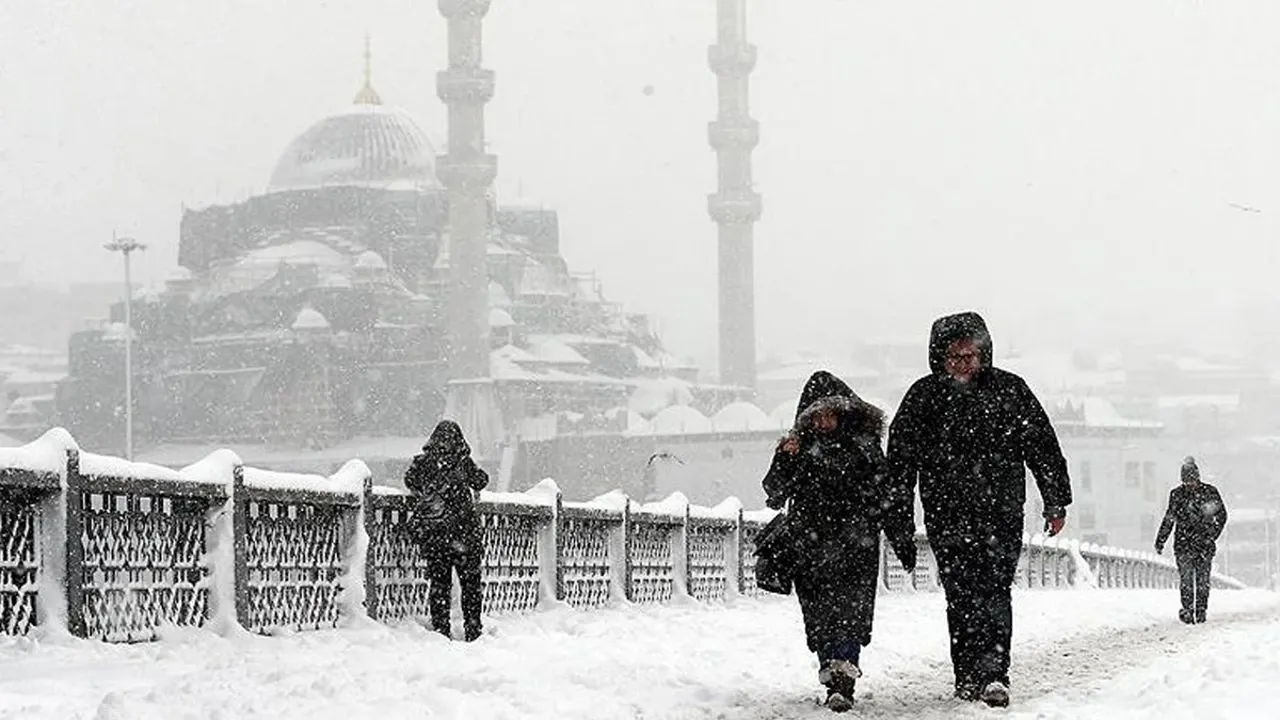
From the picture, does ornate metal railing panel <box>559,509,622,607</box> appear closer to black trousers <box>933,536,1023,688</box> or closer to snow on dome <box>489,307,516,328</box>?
black trousers <box>933,536,1023,688</box>

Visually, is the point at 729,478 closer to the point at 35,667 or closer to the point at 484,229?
the point at 484,229

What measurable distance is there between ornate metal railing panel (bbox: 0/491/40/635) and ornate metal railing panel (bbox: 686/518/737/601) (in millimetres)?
7621

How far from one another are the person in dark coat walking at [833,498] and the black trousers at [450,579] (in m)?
3.26

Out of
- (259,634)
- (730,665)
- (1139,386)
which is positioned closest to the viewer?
(730,665)

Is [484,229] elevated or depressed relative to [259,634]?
elevated

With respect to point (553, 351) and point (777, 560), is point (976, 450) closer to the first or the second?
point (777, 560)

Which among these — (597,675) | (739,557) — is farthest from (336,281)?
(597,675)

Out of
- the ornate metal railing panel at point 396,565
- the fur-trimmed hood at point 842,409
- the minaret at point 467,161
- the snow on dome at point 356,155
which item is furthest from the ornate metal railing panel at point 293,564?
the snow on dome at point 356,155

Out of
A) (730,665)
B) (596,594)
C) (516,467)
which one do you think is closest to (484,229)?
(516,467)

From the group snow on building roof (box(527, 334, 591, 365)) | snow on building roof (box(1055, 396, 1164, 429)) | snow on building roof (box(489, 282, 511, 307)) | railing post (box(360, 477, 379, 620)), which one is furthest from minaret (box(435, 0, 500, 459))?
railing post (box(360, 477, 379, 620))

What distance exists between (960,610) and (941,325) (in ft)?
3.26

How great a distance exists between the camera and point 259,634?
8.55 m

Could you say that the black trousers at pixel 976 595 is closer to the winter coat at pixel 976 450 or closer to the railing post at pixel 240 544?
the winter coat at pixel 976 450

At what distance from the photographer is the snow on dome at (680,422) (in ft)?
258
